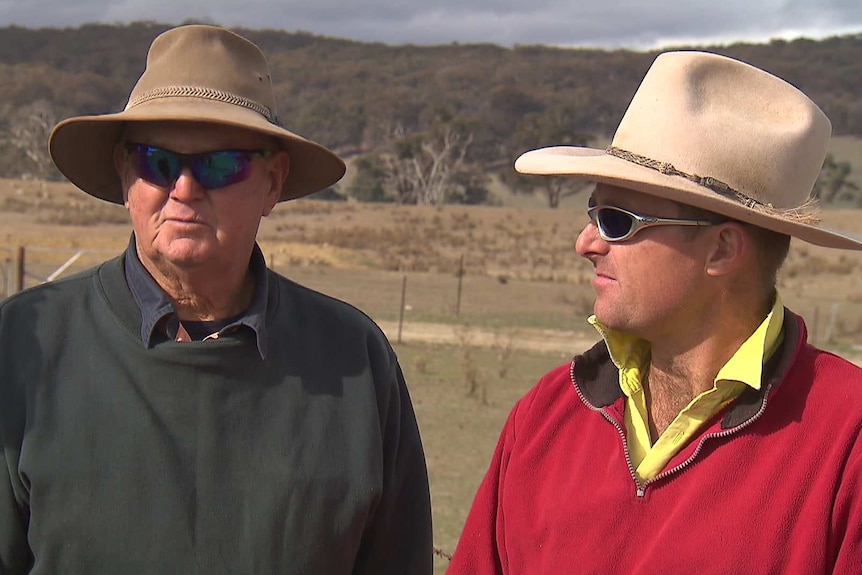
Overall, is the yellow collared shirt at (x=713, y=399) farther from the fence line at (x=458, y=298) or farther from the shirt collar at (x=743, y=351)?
the fence line at (x=458, y=298)

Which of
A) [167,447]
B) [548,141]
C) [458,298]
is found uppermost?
[548,141]

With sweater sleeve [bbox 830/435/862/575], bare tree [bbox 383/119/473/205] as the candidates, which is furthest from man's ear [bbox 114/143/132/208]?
Answer: bare tree [bbox 383/119/473/205]

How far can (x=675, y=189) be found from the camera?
7.93 feet

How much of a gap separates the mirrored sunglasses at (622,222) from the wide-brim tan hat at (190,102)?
0.84 metres

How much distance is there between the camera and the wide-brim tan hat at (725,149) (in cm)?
246

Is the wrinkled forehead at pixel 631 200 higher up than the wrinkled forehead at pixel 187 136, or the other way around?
the wrinkled forehead at pixel 187 136

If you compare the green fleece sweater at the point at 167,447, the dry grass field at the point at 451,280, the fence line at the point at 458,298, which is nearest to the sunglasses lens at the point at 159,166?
the green fleece sweater at the point at 167,447

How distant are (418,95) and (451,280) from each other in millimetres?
67693

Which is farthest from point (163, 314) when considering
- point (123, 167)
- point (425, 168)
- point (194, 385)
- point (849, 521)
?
point (425, 168)

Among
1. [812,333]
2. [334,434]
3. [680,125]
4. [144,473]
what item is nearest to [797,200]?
[680,125]

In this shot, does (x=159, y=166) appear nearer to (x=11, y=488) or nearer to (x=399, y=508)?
(x=11, y=488)

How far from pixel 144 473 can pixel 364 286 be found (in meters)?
20.6

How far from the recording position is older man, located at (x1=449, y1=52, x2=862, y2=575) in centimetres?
234

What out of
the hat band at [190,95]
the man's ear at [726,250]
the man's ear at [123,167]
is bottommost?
the man's ear at [726,250]
